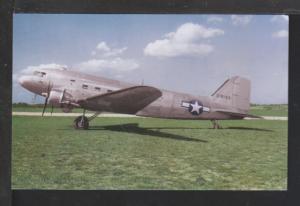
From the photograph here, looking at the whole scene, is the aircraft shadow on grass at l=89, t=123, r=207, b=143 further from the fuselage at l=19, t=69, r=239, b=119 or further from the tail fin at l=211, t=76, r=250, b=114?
the tail fin at l=211, t=76, r=250, b=114

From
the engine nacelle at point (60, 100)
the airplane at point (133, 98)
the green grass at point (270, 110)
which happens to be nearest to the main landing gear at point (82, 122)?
the airplane at point (133, 98)

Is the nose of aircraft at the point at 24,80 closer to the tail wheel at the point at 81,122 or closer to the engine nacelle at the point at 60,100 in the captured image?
the engine nacelle at the point at 60,100

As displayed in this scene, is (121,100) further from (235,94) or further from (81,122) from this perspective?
(235,94)

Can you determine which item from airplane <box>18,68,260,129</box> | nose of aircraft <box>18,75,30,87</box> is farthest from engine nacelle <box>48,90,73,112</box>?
nose of aircraft <box>18,75,30,87</box>

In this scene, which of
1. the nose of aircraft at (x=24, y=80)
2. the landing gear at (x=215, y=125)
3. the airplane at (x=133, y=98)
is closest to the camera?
the nose of aircraft at (x=24, y=80)

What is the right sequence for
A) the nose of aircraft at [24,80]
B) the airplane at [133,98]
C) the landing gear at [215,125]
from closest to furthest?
the nose of aircraft at [24,80], the airplane at [133,98], the landing gear at [215,125]

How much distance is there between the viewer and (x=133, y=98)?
3.57 meters

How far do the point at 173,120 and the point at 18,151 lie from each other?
4.13 feet

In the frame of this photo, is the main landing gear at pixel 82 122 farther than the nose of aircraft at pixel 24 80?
Yes

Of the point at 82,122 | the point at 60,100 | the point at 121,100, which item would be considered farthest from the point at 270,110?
the point at 60,100

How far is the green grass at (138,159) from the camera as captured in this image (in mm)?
3436

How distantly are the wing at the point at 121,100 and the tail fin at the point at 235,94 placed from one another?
19.4 inches

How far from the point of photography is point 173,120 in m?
3.61
